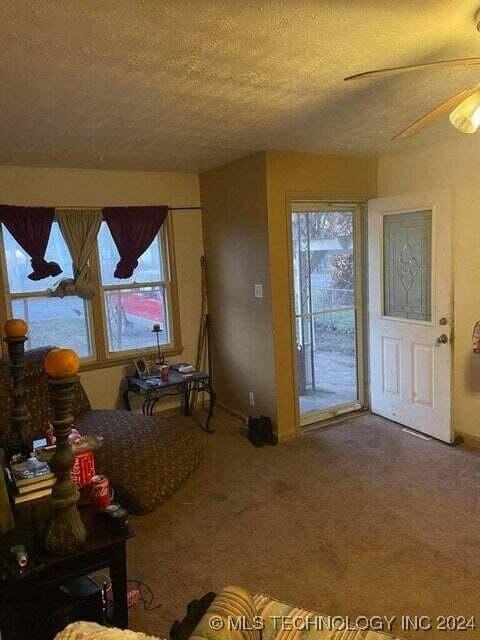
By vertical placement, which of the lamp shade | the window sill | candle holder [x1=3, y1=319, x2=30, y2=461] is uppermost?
the lamp shade

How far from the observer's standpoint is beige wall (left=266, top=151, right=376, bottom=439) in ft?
12.2

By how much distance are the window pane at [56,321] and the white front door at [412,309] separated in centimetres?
259

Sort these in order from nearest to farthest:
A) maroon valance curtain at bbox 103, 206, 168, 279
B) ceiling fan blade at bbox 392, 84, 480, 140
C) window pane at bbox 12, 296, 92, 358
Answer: ceiling fan blade at bbox 392, 84, 480, 140 → window pane at bbox 12, 296, 92, 358 → maroon valance curtain at bbox 103, 206, 168, 279

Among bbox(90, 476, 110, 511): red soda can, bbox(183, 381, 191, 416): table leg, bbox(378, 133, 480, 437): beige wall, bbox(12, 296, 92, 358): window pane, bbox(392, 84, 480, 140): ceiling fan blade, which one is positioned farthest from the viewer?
bbox(183, 381, 191, 416): table leg

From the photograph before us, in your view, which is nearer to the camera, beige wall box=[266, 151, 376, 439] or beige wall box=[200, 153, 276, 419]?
beige wall box=[266, 151, 376, 439]

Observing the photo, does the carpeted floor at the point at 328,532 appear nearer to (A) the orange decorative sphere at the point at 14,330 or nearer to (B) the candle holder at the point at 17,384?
(B) the candle holder at the point at 17,384

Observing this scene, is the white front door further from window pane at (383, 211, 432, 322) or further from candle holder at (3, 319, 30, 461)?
candle holder at (3, 319, 30, 461)

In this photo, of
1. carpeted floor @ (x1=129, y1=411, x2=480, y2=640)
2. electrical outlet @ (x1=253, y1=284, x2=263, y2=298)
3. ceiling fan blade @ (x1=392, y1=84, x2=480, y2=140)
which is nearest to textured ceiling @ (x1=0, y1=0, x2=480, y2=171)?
ceiling fan blade @ (x1=392, y1=84, x2=480, y2=140)

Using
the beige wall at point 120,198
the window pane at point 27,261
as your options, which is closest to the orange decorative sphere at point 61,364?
the window pane at point 27,261

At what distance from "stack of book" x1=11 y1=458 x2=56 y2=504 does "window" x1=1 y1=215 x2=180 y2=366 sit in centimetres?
218

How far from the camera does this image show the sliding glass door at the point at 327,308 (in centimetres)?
418

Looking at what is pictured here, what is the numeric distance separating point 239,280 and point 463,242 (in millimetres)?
1829

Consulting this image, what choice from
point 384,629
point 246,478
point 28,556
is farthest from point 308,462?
point 28,556

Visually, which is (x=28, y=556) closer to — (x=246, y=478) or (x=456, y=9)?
(x=246, y=478)
